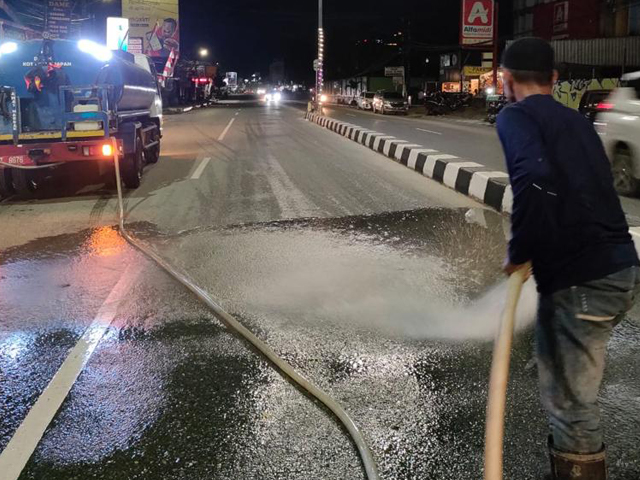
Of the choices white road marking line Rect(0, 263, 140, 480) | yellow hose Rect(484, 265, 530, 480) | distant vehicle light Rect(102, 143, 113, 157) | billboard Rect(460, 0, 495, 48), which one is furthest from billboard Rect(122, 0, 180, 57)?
yellow hose Rect(484, 265, 530, 480)

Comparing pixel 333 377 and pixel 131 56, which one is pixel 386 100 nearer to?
pixel 131 56

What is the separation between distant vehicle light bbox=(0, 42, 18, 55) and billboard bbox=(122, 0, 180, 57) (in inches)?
1353

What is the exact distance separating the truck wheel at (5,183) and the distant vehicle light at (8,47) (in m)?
1.81

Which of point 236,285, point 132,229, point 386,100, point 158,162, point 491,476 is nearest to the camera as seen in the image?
point 491,476

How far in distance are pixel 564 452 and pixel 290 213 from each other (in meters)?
6.38

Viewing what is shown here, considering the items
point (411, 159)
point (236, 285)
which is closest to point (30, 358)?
point (236, 285)

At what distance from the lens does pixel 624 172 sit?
29.2ft

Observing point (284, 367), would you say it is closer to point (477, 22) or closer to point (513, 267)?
point (513, 267)

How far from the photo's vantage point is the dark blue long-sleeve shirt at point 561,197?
2119mm

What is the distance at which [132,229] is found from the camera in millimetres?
7684

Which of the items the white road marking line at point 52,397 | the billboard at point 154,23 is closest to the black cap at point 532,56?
the white road marking line at point 52,397

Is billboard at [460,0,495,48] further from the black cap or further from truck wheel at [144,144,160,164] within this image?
the black cap

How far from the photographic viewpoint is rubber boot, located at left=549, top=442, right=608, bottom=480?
229 cm

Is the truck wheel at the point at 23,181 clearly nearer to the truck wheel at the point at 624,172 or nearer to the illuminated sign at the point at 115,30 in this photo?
the truck wheel at the point at 624,172
